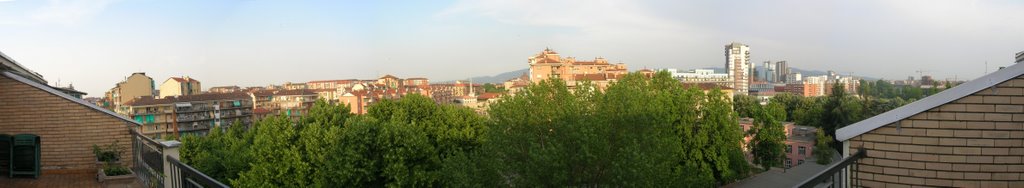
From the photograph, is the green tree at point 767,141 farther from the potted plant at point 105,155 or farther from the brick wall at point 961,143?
the potted plant at point 105,155

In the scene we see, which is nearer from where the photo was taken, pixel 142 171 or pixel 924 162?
pixel 924 162

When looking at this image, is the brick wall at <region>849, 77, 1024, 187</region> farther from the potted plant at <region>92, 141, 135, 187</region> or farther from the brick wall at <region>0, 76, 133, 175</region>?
the brick wall at <region>0, 76, 133, 175</region>

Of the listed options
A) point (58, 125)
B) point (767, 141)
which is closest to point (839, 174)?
point (58, 125)

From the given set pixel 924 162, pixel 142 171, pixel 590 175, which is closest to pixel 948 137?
pixel 924 162

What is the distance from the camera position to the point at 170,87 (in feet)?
246

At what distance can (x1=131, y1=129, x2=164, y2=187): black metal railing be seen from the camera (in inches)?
249

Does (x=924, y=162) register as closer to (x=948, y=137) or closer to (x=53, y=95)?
(x=948, y=137)

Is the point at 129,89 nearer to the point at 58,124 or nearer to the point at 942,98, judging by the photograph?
the point at 58,124

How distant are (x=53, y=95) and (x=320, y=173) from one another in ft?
22.1

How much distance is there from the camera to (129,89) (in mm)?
67125

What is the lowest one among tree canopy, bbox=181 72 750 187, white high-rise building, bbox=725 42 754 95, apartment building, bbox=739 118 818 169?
apartment building, bbox=739 118 818 169

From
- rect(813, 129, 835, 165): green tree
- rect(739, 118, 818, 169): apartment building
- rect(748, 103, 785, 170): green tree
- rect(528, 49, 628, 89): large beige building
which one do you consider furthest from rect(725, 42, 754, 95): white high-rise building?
rect(748, 103, 785, 170): green tree

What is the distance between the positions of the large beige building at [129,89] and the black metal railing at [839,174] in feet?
260

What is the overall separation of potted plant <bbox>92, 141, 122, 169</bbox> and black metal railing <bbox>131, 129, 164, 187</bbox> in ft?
0.76
